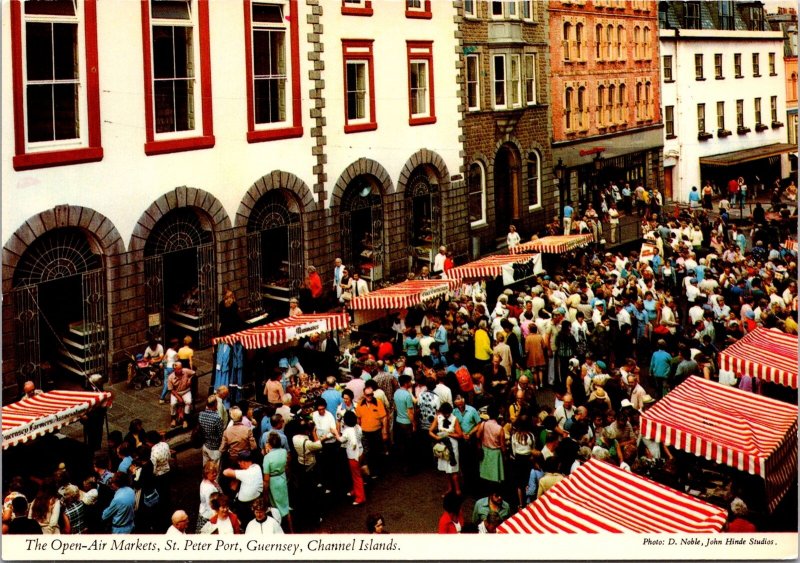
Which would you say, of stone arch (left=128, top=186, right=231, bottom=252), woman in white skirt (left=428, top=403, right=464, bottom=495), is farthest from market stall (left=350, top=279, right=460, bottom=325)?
woman in white skirt (left=428, top=403, right=464, bottom=495)

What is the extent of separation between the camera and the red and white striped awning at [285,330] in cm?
1585

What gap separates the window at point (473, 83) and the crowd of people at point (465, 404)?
18.2 ft

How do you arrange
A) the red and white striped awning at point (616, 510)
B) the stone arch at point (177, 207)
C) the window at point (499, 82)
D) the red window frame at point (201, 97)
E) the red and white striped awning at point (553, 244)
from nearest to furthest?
the red and white striped awning at point (616, 510)
the red window frame at point (201, 97)
the stone arch at point (177, 207)
the red and white striped awning at point (553, 244)
the window at point (499, 82)

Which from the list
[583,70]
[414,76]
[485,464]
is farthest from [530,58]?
[485,464]

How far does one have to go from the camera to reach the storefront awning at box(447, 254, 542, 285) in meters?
19.3

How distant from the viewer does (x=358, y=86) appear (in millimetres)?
20094

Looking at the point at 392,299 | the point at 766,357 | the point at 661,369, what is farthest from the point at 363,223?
the point at 766,357

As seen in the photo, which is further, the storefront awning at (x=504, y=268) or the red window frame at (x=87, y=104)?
the storefront awning at (x=504, y=268)

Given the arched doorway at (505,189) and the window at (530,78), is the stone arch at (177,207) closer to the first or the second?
the arched doorway at (505,189)

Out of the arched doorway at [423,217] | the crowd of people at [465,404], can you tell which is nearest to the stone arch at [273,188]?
the arched doorway at [423,217]

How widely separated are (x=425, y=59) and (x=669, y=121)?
731cm

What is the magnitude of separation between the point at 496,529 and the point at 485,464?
1.99 m

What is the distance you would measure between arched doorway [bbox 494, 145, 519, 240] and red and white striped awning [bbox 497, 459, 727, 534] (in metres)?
11.5

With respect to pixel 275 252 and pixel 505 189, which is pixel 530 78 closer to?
pixel 505 189
